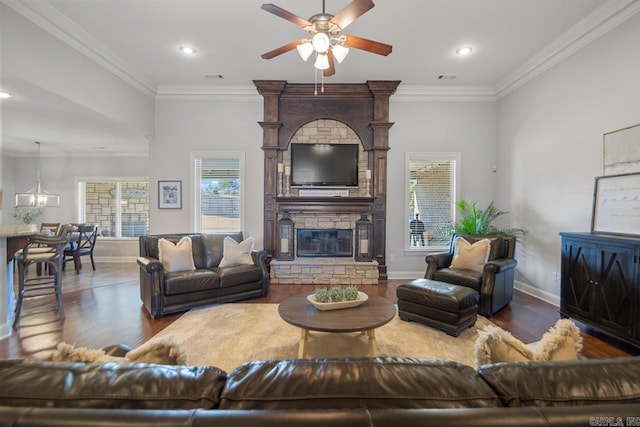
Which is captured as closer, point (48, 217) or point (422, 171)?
point (422, 171)

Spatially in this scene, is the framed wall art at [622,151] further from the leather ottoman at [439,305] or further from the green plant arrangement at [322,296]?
the green plant arrangement at [322,296]

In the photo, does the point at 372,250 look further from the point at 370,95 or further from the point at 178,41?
the point at 178,41

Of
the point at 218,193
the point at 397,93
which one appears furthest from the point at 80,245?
the point at 397,93

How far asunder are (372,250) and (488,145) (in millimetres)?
2948

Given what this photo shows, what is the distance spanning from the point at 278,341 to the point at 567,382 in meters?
2.41

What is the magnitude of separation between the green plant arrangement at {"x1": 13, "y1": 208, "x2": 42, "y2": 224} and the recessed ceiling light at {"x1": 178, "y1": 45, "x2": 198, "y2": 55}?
6705 mm

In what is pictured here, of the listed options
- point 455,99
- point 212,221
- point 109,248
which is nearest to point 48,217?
point 109,248

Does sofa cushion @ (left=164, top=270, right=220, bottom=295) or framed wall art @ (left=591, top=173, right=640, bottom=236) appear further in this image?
sofa cushion @ (left=164, top=270, right=220, bottom=295)

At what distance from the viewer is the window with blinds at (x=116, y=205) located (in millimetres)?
7234

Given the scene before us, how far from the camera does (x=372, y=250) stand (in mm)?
5000

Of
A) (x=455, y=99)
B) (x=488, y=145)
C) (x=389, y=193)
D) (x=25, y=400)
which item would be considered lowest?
(x=25, y=400)

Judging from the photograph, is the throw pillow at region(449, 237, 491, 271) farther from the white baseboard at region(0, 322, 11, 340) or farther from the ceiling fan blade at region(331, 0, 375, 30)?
the white baseboard at region(0, 322, 11, 340)

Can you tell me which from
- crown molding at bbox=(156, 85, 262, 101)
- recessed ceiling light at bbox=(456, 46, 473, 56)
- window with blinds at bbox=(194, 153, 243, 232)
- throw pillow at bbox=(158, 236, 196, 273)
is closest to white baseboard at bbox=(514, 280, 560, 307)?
recessed ceiling light at bbox=(456, 46, 473, 56)

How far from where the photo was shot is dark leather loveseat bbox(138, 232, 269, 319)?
Answer: 338 centimetres
